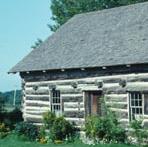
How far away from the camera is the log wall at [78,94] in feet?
67.5

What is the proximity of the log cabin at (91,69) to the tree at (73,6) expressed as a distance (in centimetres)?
1654

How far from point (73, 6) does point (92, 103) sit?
25.5 meters

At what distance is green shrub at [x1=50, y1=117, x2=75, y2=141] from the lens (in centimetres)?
2277

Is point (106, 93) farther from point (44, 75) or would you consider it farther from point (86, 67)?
point (44, 75)

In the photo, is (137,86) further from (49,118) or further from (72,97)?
(49,118)

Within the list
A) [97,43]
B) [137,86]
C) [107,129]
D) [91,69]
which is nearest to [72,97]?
[91,69]

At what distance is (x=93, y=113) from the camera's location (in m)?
22.6

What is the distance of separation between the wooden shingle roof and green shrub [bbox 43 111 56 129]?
7.39ft

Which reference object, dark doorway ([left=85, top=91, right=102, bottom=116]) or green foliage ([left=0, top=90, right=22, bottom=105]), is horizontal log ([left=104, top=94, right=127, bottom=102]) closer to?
dark doorway ([left=85, top=91, right=102, bottom=116])

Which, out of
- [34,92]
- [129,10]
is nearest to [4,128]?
[34,92]

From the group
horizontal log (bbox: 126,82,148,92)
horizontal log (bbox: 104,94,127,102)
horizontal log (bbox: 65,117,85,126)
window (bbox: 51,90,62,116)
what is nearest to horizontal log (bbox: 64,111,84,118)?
horizontal log (bbox: 65,117,85,126)

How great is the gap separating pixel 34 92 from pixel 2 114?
630 centimetres

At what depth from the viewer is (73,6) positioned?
154 feet

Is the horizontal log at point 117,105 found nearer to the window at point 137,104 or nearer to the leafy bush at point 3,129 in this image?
the window at point 137,104
